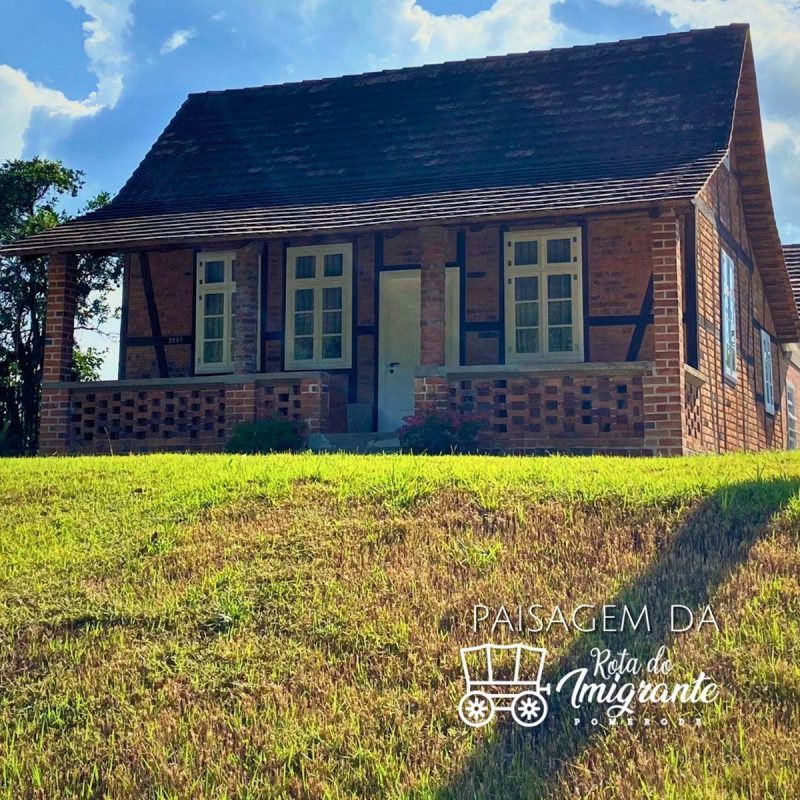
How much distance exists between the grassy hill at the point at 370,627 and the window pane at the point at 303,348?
6.93 m

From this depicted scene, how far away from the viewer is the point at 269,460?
11094 mm

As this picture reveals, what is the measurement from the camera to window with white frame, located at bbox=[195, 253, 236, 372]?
1709 cm

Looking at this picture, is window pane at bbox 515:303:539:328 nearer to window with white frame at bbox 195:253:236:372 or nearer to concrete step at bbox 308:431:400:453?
concrete step at bbox 308:431:400:453

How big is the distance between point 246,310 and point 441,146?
3872 mm

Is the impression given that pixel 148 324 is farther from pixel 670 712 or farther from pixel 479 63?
pixel 670 712

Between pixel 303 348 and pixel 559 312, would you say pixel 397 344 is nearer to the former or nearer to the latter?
pixel 303 348

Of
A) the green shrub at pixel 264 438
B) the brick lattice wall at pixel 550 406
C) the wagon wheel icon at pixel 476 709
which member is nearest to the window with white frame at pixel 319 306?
the green shrub at pixel 264 438

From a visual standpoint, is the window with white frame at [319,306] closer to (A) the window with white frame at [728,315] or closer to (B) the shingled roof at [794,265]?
(A) the window with white frame at [728,315]

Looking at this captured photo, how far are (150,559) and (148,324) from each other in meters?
10.3

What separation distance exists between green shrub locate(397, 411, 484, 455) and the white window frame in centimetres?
490

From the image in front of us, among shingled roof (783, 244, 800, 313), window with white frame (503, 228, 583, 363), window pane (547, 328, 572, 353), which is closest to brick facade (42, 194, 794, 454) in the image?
window with white frame (503, 228, 583, 363)

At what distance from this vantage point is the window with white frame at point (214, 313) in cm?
1709

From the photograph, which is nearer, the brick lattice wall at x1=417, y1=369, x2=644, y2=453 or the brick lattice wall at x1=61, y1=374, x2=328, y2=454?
the brick lattice wall at x1=417, y1=369, x2=644, y2=453

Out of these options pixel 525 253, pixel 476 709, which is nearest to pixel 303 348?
pixel 525 253
